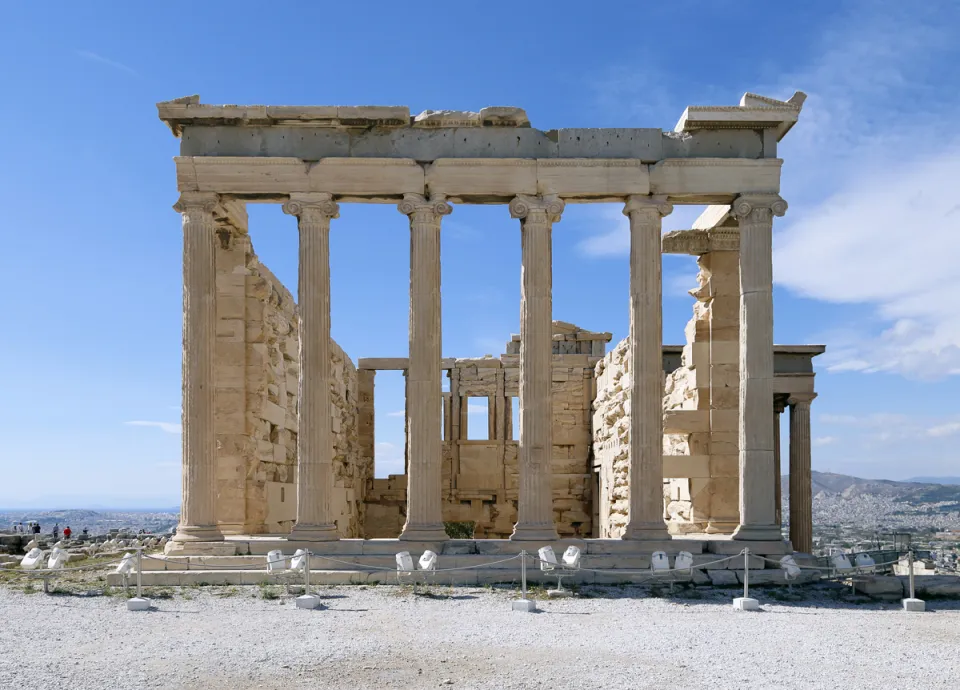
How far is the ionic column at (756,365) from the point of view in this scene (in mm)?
19031

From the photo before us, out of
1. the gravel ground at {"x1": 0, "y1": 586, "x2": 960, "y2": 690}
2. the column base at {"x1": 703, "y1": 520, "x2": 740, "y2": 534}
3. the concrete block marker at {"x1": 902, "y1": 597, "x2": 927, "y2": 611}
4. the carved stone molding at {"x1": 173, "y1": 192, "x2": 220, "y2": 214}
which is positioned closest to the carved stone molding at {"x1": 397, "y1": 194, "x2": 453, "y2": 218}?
the carved stone molding at {"x1": 173, "y1": 192, "x2": 220, "y2": 214}

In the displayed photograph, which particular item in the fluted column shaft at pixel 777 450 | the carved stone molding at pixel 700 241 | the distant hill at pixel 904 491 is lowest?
the distant hill at pixel 904 491

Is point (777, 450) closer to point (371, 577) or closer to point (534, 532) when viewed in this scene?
point (534, 532)

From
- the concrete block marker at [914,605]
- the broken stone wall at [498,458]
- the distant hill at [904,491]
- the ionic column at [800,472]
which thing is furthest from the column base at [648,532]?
the distant hill at [904,491]

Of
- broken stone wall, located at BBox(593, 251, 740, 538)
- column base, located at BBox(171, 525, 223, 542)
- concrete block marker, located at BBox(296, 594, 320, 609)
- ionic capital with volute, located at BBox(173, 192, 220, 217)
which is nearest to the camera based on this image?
concrete block marker, located at BBox(296, 594, 320, 609)

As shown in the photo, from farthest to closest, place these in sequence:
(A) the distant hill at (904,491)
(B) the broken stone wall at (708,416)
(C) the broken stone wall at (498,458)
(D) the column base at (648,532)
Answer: (A) the distant hill at (904,491) → (C) the broken stone wall at (498,458) → (B) the broken stone wall at (708,416) → (D) the column base at (648,532)

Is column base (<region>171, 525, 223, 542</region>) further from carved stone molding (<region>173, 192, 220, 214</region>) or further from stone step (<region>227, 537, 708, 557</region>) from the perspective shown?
carved stone molding (<region>173, 192, 220, 214</region>)

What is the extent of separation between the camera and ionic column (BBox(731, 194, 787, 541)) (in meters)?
19.0

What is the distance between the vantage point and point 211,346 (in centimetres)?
1941

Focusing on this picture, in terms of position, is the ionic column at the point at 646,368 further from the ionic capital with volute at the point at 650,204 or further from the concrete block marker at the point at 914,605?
the concrete block marker at the point at 914,605

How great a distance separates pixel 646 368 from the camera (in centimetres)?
1930

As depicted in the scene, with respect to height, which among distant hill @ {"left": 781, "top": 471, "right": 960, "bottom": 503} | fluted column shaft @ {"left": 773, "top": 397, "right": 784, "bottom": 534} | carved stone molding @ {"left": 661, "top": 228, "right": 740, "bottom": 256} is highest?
carved stone molding @ {"left": 661, "top": 228, "right": 740, "bottom": 256}

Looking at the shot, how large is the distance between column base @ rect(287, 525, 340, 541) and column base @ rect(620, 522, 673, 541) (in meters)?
5.43

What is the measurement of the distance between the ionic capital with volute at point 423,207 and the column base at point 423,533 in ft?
18.7
